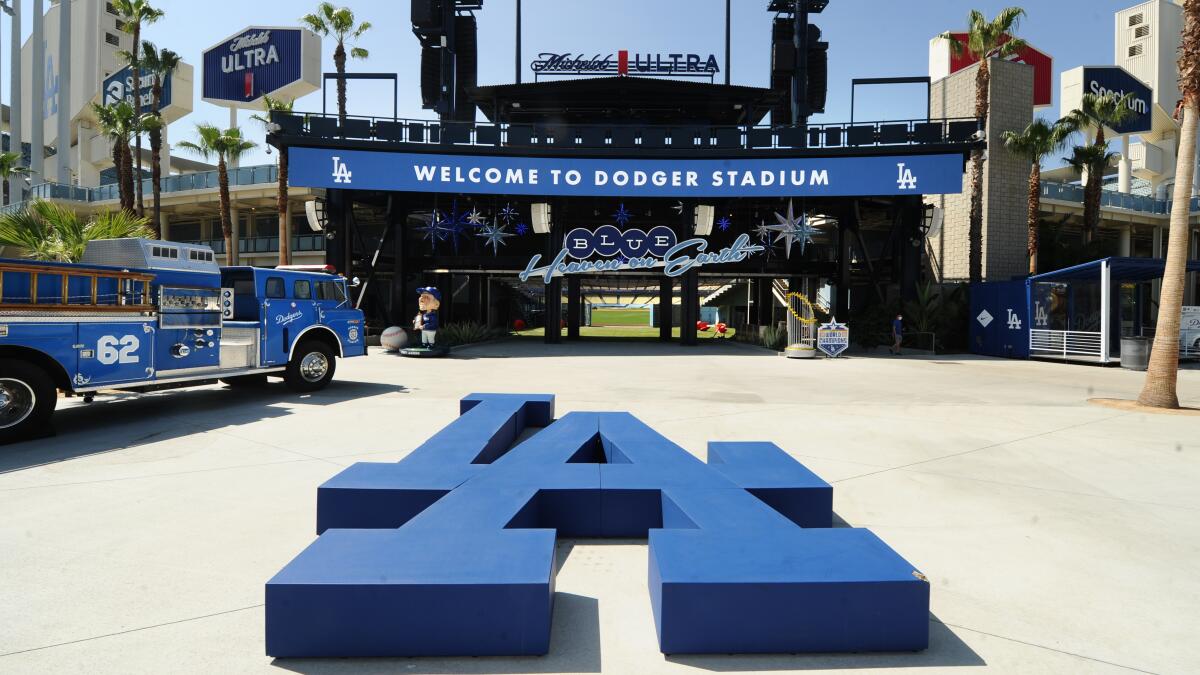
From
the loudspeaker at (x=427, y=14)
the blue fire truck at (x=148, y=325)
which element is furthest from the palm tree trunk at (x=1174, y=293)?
the loudspeaker at (x=427, y=14)

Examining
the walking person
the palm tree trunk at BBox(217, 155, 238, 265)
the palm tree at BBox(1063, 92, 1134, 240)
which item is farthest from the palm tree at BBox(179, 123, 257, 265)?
the palm tree at BBox(1063, 92, 1134, 240)

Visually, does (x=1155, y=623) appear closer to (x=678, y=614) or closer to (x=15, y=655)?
(x=678, y=614)

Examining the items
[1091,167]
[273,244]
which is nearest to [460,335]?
[273,244]

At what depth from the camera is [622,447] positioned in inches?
247

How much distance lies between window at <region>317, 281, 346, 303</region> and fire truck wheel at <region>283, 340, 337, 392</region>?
1.00m

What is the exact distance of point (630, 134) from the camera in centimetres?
2634

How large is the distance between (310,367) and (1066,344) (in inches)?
1005

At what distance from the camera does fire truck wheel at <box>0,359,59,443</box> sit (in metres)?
7.64

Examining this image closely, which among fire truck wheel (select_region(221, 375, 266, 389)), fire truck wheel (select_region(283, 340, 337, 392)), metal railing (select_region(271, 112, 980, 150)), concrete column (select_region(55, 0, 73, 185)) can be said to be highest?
concrete column (select_region(55, 0, 73, 185))

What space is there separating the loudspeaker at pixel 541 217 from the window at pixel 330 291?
14904 mm

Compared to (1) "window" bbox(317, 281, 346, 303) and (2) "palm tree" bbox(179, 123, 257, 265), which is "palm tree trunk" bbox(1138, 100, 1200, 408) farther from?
(2) "palm tree" bbox(179, 123, 257, 265)

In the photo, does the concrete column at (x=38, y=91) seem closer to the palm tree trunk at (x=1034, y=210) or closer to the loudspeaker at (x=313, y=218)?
the loudspeaker at (x=313, y=218)

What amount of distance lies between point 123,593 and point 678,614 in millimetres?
3396

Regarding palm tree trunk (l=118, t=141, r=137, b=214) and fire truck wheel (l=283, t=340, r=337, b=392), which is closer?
fire truck wheel (l=283, t=340, r=337, b=392)
